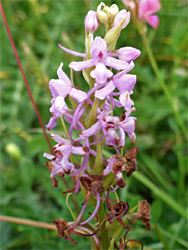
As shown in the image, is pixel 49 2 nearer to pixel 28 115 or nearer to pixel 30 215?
pixel 28 115

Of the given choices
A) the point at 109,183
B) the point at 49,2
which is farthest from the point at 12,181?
the point at 49,2

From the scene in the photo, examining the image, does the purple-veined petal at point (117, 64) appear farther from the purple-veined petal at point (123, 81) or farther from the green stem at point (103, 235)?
the green stem at point (103, 235)

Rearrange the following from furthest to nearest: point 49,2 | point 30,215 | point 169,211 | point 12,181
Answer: point 49,2 → point 12,181 → point 169,211 → point 30,215

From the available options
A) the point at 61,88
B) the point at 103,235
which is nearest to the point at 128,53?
the point at 61,88

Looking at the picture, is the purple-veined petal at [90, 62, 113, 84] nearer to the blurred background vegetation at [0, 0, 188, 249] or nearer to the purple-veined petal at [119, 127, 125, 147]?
the purple-veined petal at [119, 127, 125, 147]

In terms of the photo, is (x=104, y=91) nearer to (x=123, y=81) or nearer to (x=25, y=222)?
(x=123, y=81)

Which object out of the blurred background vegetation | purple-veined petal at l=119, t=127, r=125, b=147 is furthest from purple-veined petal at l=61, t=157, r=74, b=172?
the blurred background vegetation

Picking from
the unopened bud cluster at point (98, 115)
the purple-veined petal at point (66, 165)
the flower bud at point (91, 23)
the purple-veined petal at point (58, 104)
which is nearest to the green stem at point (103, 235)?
the unopened bud cluster at point (98, 115)
